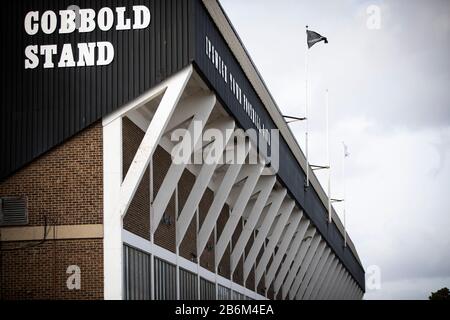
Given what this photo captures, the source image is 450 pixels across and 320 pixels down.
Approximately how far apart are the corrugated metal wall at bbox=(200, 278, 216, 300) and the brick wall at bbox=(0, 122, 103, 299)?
10120 mm

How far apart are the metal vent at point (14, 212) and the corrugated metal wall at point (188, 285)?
7.75 metres

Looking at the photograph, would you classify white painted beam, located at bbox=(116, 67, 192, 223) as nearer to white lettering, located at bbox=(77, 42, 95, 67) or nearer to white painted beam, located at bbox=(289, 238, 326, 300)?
white lettering, located at bbox=(77, 42, 95, 67)

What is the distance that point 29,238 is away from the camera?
2586 centimetres

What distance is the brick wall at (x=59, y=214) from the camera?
25312 millimetres

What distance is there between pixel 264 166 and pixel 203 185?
312 inches

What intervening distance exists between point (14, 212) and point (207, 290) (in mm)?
11793

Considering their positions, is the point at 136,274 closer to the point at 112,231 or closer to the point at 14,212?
the point at 112,231

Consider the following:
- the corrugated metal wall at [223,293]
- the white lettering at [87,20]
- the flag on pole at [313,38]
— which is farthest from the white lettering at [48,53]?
the flag on pole at [313,38]

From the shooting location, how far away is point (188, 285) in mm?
33062

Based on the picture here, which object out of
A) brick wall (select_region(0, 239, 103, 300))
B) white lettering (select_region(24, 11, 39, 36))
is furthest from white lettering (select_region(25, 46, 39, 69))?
brick wall (select_region(0, 239, 103, 300))

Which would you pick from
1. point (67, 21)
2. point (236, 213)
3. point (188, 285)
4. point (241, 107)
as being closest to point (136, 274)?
point (188, 285)

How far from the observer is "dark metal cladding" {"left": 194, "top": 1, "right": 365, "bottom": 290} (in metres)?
27.8

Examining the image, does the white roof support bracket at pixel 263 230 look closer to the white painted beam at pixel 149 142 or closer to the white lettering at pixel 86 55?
the white painted beam at pixel 149 142
